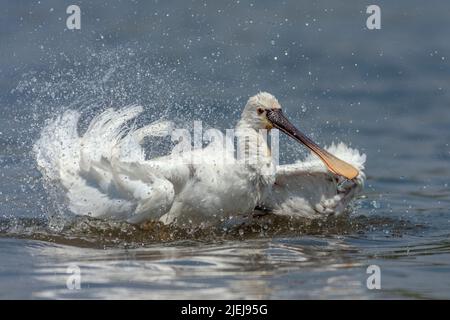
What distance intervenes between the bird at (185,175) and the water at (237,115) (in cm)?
25

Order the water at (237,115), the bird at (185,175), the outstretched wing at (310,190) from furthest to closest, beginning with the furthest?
the outstretched wing at (310,190), the bird at (185,175), the water at (237,115)

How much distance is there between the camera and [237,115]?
14562 mm

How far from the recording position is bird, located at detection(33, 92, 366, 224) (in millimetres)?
9086

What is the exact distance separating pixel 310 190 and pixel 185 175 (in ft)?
4.99

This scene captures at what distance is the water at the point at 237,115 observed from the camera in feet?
26.2

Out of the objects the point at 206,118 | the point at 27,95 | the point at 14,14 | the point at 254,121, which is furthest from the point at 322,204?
the point at 14,14

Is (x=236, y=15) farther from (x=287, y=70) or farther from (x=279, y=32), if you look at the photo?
(x=287, y=70)

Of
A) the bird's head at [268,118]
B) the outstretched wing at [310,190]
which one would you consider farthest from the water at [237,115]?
the bird's head at [268,118]

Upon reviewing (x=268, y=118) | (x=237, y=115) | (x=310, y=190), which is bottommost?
(x=310, y=190)

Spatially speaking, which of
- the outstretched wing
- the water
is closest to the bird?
the outstretched wing

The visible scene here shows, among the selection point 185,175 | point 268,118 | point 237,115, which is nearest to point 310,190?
point 268,118

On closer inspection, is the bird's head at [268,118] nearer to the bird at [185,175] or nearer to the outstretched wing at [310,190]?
the bird at [185,175]

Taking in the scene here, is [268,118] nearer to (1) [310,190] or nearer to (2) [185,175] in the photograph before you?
(1) [310,190]

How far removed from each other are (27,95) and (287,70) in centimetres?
444
